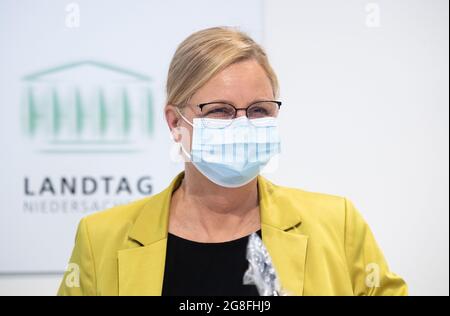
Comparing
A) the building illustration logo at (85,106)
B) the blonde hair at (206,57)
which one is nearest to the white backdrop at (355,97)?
the building illustration logo at (85,106)

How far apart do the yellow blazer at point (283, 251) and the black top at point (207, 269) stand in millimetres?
35

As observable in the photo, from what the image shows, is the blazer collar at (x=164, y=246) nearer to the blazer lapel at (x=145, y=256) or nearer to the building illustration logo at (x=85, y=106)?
the blazer lapel at (x=145, y=256)

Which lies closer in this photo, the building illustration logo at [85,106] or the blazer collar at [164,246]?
the blazer collar at [164,246]

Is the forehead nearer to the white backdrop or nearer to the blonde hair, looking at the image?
the blonde hair

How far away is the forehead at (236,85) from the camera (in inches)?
56.3

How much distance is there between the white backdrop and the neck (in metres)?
0.49

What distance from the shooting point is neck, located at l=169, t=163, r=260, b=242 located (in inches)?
60.1

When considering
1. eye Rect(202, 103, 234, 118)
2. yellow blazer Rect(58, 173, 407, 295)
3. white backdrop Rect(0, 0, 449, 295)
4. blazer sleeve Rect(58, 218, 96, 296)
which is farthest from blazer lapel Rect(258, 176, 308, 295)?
white backdrop Rect(0, 0, 449, 295)

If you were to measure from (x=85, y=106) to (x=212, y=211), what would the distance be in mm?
676

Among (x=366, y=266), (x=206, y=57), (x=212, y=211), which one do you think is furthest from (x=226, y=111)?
(x=366, y=266)

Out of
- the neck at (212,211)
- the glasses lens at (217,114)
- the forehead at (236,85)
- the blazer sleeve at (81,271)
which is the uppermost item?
the forehead at (236,85)

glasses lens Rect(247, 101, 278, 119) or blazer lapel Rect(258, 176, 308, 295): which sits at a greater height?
glasses lens Rect(247, 101, 278, 119)
